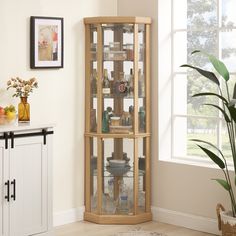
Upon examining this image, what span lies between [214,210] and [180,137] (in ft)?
2.94

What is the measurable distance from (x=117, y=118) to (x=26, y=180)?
1324 mm

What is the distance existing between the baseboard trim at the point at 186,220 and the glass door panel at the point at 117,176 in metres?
0.30

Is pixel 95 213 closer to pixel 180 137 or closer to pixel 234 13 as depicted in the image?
pixel 180 137

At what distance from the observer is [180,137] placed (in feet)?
21.2

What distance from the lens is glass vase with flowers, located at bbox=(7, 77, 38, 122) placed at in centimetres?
558

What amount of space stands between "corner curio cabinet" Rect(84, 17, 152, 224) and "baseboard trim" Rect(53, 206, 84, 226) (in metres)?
0.07

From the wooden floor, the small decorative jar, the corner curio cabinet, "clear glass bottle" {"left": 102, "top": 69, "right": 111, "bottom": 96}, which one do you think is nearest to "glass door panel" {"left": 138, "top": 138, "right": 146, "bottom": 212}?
the corner curio cabinet

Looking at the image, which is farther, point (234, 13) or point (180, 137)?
point (180, 137)

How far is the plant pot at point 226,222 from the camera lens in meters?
5.31

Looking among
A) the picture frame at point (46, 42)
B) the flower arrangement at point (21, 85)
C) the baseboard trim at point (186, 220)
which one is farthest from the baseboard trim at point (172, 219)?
the picture frame at point (46, 42)

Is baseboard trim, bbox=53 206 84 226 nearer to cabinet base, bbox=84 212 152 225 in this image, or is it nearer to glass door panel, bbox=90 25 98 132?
cabinet base, bbox=84 212 152 225

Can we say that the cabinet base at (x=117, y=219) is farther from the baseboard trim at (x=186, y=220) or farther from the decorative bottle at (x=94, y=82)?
the decorative bottle at (x=94, y=82)

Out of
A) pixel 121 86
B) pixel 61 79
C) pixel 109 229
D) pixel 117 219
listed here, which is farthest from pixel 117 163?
pixel 61 79

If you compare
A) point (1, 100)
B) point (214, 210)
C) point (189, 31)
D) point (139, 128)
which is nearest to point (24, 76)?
point (1, 100)
